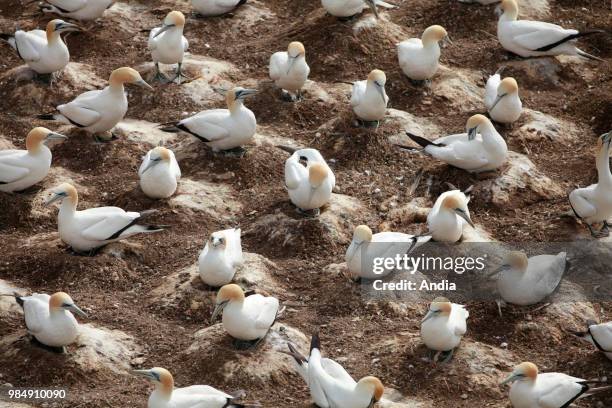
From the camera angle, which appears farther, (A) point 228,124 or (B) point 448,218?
(A) point 228,124

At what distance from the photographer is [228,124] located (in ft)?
49.5

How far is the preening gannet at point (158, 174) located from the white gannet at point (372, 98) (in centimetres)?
219

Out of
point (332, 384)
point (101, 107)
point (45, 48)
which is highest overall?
point (332, 384)

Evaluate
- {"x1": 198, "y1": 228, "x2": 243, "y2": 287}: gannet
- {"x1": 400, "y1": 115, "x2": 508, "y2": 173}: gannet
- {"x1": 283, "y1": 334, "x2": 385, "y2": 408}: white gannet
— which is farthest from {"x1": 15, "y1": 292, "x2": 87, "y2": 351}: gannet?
{"x1": 400, "y1": 115, "x2": 508, "y2": 173}: gannet

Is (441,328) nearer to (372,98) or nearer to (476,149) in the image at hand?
(476,149)

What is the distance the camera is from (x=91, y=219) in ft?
44.4

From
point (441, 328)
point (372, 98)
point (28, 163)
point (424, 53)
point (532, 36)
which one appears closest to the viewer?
point (441, 328)

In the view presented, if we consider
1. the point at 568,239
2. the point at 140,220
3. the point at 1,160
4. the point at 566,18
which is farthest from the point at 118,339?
the point at 566,18

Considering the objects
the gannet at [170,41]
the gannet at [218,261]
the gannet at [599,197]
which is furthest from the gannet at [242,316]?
the gannet at [170,41]

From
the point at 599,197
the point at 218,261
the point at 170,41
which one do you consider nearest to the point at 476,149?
the point at 599,197

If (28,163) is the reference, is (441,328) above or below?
above

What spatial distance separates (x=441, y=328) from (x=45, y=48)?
6641mm

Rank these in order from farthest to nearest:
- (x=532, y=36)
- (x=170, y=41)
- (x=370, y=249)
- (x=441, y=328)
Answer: (x=532, y=36), (x=170, y=41), (x=370, y=249), (x=441, y=328)

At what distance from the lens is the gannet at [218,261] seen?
12867mm
